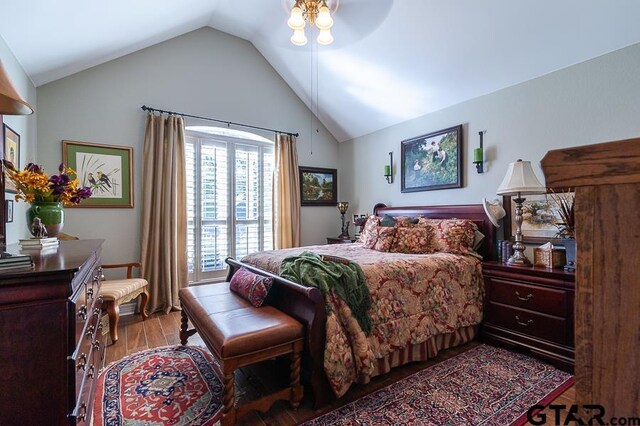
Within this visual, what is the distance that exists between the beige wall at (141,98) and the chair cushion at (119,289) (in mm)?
641

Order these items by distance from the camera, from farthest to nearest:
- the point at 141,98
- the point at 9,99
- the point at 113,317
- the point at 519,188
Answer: the point at 141,98 < the point at 113,317 < the point at 519,188 < the point at 9,99

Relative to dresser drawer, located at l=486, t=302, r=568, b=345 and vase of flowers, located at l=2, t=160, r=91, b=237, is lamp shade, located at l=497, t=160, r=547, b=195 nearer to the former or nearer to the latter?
dresser drawer, located at l=486, t=302, r=568, b=345

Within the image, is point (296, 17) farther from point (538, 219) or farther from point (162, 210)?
point (538, 219)

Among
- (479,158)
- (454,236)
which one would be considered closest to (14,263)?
(454,236)

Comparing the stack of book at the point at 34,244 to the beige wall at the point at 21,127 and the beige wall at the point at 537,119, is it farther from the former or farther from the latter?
the beige wall at the point at 537,119

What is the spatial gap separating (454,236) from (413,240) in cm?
40

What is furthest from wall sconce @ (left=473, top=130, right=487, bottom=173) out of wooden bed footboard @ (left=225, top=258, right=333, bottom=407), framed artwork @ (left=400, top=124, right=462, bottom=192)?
wooden bed footboard @ (left=225, top=258, right=333, bottom=407)

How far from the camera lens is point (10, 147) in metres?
2.29

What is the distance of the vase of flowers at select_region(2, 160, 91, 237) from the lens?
5.19ft

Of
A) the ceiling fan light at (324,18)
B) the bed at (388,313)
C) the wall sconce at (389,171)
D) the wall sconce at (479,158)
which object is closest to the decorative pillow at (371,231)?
the bed at (388,313)

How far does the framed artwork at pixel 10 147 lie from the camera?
216 cm

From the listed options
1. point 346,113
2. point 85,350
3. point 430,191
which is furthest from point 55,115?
point 430,191

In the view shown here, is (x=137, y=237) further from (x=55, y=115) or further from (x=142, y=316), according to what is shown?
(x=55, y=115)

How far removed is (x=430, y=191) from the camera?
3.83 metres
